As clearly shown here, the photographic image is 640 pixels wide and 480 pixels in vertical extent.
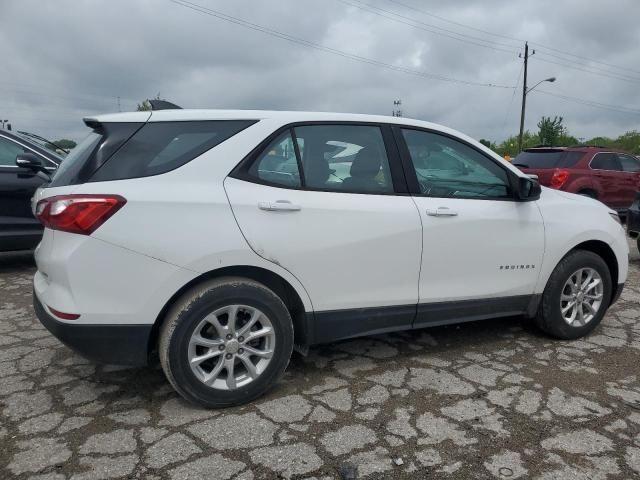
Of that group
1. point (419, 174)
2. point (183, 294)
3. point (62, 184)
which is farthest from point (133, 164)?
point (419, 174)

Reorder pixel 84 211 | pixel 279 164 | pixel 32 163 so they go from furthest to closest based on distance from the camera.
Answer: pixel 32 163, pixel 279 164, pixel 84 211

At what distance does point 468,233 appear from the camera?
336 centimetres

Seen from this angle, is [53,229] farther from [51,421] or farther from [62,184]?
[51,421]

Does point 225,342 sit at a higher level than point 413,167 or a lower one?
lower

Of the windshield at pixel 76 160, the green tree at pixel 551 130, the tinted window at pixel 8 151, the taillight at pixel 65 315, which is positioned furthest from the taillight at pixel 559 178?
the green tree at pixel 551 130

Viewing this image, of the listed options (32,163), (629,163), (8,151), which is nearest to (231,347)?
(32,163)

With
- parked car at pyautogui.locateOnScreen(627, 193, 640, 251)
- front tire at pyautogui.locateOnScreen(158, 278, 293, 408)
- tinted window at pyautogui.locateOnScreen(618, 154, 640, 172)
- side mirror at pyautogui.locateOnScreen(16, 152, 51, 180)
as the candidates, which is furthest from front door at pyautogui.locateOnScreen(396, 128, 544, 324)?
tinted window at pyautogui.locateOnScreen(618, 154, 640, 172)

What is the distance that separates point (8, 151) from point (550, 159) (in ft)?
29.2

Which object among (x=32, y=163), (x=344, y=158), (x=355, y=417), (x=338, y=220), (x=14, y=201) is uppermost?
(x=344, y=158)

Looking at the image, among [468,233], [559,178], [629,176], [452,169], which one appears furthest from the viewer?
[629,176]

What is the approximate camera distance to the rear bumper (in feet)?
8.36

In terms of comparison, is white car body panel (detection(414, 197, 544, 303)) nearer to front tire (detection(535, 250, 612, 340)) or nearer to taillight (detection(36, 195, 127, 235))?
front tire (detection(535, 250, 612, 340))

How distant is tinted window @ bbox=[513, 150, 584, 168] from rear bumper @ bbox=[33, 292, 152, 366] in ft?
29.6

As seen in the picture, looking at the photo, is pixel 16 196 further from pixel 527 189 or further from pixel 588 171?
pixel 588 171
